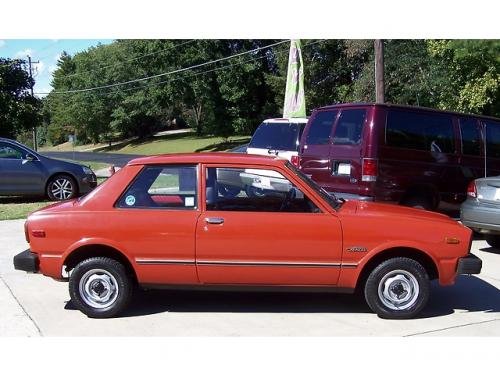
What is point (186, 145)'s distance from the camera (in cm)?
5306

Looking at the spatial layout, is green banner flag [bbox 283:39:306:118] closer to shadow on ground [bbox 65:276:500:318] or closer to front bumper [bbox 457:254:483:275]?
shadow on ground [bbox 65:276:500:318]

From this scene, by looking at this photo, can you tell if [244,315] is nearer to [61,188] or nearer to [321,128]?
[321,128]

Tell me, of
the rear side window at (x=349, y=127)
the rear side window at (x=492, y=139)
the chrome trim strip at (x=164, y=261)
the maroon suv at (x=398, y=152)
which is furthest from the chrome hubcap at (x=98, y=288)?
the rear side window at (x=492, y=139)

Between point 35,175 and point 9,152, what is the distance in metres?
0.80

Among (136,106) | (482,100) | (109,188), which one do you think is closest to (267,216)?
(109,188)

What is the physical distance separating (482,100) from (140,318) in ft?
53.3

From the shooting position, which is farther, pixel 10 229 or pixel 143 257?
pixel 10 229

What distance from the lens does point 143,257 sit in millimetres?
4934

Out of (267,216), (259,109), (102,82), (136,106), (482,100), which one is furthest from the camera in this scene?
(102,82)

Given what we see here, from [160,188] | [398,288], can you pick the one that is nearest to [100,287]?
[160,188]

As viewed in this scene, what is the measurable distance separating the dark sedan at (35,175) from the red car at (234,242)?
319 inches

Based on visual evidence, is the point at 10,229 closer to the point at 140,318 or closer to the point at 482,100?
the point at 140,318

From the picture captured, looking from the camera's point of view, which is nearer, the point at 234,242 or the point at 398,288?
the point at 234,242

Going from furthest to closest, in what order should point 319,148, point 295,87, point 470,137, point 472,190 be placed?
1. point 295,87
2. point 470,137
3. point 319,148
4. point 472,190
